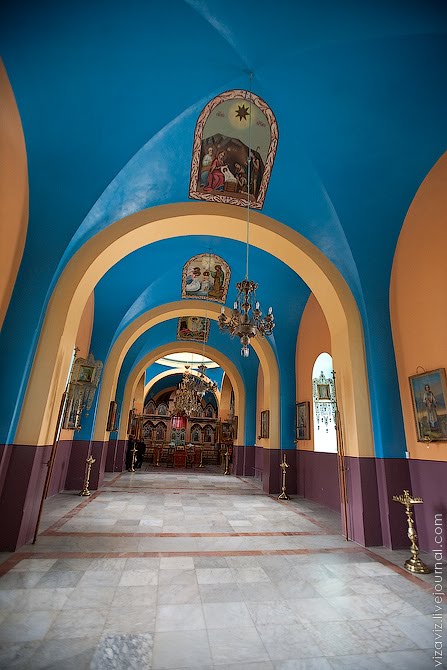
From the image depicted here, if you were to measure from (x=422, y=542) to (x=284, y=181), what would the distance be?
624 centimetres

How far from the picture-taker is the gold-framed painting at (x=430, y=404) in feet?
15.6

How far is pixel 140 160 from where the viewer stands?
17.2 ft

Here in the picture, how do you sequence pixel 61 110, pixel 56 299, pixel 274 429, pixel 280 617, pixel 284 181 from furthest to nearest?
pixel 274 429 → pixel 284 181 → pixel 56 299 → pixel 61 110 → pixel 280 617

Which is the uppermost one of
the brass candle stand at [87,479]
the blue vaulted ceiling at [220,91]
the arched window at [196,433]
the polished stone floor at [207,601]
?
the blue vaulted ceiling at [220,91]

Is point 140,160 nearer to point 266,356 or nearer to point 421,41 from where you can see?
point 421,41

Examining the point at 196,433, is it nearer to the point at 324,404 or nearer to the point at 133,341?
the point at 133,341

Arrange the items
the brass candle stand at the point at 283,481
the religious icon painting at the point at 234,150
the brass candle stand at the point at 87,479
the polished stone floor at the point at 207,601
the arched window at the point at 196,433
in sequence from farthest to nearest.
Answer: the arched window at the point at 196,433
the brass candle stand at the point at 283,481
the brass candle stand at the point at 87,479
the religious icon painting at the point at 234,150
the polished stone floor at the point at 207,601

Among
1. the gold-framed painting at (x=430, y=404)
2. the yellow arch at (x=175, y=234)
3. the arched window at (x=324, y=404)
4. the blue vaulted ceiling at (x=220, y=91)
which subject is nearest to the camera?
the blue vaulted ceiling at (x=220, y=91)

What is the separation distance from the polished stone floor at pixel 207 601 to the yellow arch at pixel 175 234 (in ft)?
5.77

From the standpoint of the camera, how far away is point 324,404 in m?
8.70

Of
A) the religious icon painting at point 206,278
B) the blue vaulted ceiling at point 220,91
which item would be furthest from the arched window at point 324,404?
the religious icon painting at point 206,278

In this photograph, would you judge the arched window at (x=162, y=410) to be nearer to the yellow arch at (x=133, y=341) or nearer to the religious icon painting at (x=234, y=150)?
the yellow arch at (x=133, y=341)

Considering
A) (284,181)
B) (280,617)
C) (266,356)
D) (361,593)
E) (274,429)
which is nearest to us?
(280,617)

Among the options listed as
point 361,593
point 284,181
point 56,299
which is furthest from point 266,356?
point 361,593
